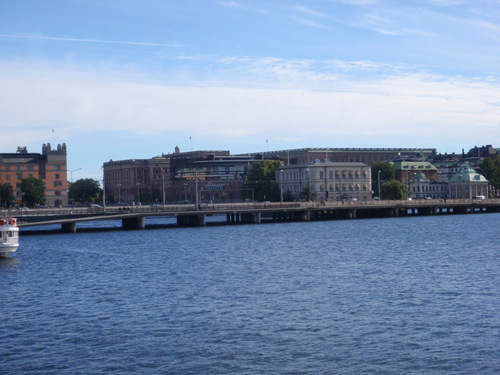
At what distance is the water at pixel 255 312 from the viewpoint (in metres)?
36.8

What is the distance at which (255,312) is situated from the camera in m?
47.8

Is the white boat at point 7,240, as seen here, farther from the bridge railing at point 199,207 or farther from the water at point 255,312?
the bridge railing at point 199,207

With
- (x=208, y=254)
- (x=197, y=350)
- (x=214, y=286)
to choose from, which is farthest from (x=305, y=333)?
(x=208, y=254)

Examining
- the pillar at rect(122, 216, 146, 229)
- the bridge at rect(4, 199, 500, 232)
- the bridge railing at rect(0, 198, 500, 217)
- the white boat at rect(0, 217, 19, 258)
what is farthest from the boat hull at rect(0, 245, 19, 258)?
the pillar at rect(122, 216, 146, 229)

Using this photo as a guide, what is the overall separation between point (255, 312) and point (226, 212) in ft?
320

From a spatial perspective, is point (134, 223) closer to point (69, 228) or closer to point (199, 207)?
point (199, 207)

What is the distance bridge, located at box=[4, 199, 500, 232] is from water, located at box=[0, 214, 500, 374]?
127 ft

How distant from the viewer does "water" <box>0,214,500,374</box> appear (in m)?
36.8

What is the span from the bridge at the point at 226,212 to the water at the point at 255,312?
38853mm

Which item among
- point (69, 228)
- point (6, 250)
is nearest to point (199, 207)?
→ point (69, 228)

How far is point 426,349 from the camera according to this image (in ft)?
125

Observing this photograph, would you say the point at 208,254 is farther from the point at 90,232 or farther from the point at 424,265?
the point at 90,232

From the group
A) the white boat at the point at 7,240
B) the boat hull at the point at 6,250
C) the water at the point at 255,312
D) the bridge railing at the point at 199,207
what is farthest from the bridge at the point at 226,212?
the water at the point at 255,312

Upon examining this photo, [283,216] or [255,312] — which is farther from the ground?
[283,216]
